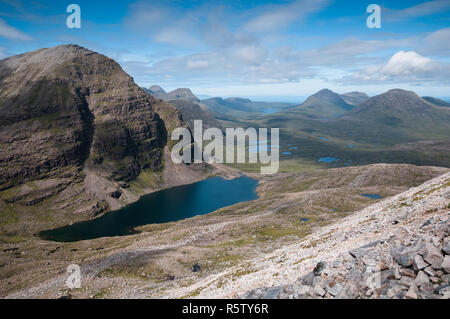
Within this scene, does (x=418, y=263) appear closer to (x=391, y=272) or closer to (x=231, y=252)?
(x=391, y=272)

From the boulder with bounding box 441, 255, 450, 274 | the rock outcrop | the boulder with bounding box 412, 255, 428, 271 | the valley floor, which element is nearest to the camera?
the boulder with bounding box 441, 255, 450, 274

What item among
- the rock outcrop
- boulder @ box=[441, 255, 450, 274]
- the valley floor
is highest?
boulder @ box=[441, 255, 450, 274]

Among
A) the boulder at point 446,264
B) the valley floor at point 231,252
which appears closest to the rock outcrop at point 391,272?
the boulder at point 446,264

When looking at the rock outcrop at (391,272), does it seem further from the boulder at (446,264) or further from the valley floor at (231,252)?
the valley floor at (231,252)

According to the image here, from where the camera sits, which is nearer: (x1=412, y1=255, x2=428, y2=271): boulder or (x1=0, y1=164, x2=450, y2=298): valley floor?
(x1=412, y1=255, x2=428, y2=271): boulder

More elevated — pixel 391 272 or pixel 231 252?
pixel 391 272

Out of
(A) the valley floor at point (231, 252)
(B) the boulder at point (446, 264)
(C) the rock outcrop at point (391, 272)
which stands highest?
(B) the boulder at point (446, 264)

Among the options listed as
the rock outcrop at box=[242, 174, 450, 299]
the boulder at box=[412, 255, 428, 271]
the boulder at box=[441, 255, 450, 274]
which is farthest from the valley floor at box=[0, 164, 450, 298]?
the boulder at box=[441, 255, 450, 274]

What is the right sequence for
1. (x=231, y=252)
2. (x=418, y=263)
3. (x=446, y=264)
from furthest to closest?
(x=231, y=252)
(x=418, y=263)
(x=446, y=264)

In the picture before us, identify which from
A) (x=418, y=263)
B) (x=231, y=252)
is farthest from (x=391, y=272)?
(x=231, y=252)

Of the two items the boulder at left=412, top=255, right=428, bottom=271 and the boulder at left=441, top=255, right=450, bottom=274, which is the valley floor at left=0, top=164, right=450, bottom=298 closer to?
the boulder at left=412, top=255, right=428, bottom=271

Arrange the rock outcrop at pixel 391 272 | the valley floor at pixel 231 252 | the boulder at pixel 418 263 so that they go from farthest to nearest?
the valley floor at pixel 231 252
the boulder at pixel 418 263
the rock outcrop at pixel 391 272
